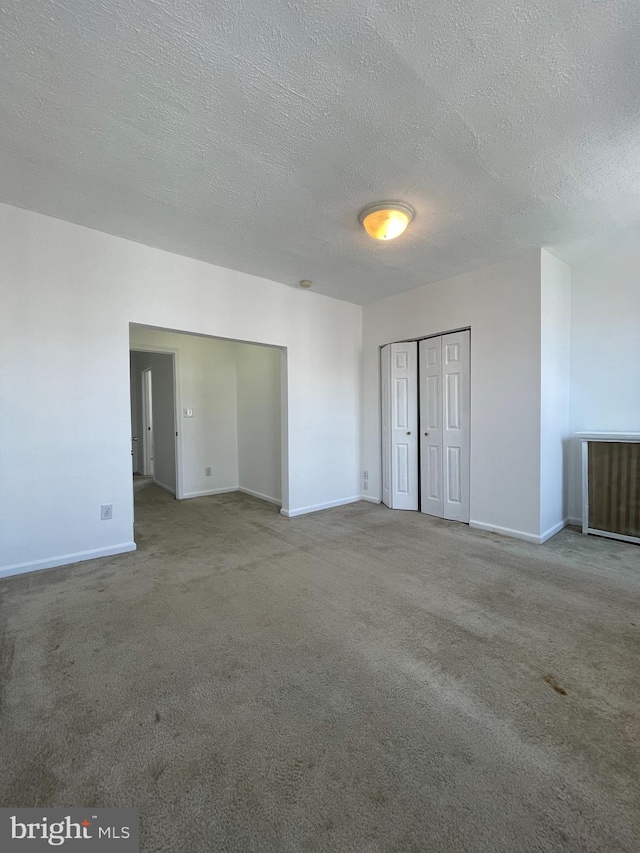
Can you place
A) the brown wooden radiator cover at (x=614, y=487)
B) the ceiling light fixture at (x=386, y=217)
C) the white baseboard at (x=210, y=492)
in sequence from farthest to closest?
1. the white baseboard at (x=210, y=492)
2. the brown wooden radiator cover at (x=614, y=487)
3. the ceiling light fixture at (x=386, y=217)

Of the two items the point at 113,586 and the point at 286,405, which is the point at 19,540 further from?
the point at 286,405

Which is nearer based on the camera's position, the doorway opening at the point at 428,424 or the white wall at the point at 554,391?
the white wall at the point at 554,391

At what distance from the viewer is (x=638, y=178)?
2320 millimetres

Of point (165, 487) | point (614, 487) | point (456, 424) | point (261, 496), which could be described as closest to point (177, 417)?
point (165, 487)

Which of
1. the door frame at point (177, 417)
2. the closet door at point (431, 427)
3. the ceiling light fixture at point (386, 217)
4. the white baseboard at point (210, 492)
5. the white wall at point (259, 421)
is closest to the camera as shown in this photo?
the ceiling light fixture at point (386, 217)

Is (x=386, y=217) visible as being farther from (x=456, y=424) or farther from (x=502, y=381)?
(x=456, y=424)

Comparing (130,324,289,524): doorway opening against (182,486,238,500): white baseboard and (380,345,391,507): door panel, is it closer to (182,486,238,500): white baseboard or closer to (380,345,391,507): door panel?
(182,486,238,500): white baseboard

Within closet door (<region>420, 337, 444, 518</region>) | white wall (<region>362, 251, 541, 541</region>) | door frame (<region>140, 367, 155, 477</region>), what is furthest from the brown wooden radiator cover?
door frame (<region>140, 367, 155, 477</region>)

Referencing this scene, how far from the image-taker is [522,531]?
3.49m

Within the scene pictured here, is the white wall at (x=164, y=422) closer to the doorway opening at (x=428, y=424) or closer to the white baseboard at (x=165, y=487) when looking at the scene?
the white baseboard at (x=165, y=487)

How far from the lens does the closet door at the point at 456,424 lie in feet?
13.0

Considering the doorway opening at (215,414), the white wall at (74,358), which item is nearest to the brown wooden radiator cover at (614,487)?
the doorway opening at (215,414)

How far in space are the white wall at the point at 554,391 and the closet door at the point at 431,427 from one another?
3.43ft

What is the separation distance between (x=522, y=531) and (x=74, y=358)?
13.6 feet
